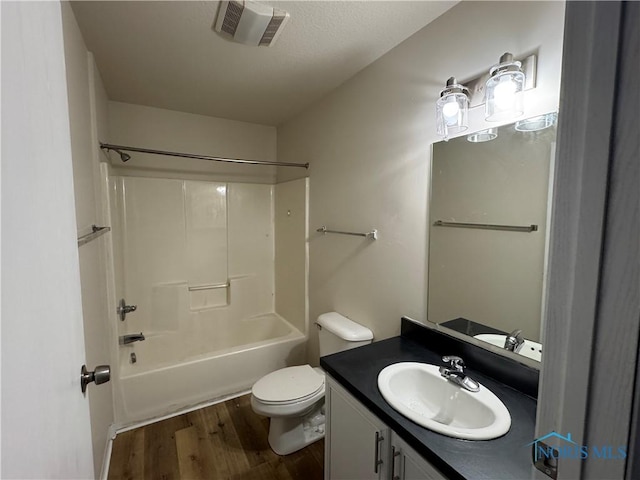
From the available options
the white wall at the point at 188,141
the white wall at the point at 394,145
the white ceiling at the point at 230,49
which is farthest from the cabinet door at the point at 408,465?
the white wall at the point at 188,141

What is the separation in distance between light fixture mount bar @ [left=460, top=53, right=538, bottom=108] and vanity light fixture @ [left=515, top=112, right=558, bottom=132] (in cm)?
11

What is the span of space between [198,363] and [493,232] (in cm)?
215

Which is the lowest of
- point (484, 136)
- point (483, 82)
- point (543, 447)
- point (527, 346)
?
point (527, 346)

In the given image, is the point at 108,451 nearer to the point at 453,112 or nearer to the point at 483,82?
the point at 453,112

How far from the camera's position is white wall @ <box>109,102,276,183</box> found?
2453mm

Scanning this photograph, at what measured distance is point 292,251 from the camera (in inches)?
110

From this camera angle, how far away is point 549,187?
40.7 inches

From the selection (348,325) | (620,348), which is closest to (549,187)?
(620,348)

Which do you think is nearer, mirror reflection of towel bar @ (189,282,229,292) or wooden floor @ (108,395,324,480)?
wooden floor @ (108,395,324,480)

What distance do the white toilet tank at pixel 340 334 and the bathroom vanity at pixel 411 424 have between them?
29 cm

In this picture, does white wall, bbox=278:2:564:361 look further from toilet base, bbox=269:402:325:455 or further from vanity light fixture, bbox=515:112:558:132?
toilet base, bbox=269:402:325:455

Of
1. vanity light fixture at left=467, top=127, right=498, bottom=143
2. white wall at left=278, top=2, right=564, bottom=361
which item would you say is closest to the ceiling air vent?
white wall at left=278, top=2, right=564, bottom=361

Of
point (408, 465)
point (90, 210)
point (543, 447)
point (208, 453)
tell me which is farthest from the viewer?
point (208, 453)

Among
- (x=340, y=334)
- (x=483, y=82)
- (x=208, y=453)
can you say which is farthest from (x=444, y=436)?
(x=208, y=453)
